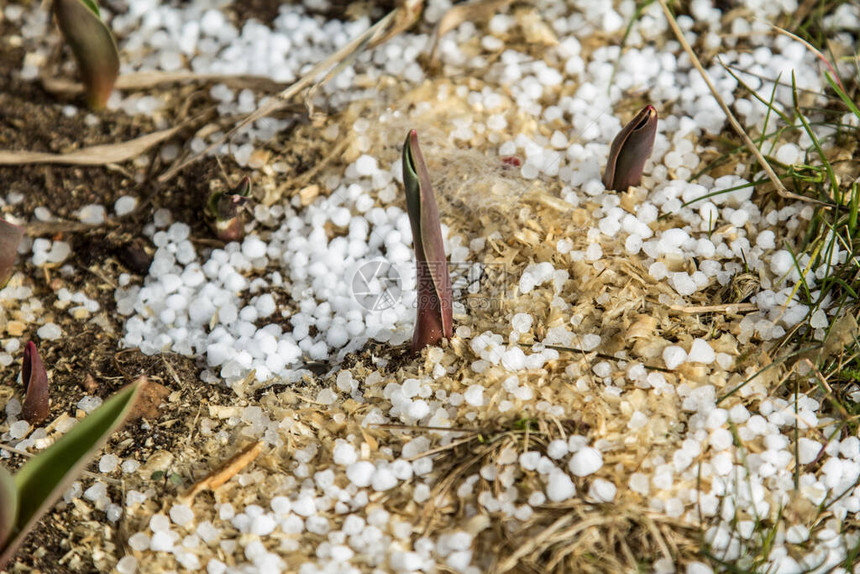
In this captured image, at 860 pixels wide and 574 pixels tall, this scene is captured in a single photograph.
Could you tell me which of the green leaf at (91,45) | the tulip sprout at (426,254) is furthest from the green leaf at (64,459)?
the green leaf at (91,45)

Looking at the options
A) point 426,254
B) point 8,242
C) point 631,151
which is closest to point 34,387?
point 8,242

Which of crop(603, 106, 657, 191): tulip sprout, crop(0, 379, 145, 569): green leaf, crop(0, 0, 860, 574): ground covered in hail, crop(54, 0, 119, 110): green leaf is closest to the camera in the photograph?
crop(0, 379, 145, 569): green leaf

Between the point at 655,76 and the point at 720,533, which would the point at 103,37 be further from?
the point at 720,533

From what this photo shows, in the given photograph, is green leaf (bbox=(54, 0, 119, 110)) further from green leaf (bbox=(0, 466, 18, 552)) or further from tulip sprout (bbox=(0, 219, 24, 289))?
green leaf (bbox=(0, 466, 18, 552))

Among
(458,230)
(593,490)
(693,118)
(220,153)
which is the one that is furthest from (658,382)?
(220,153)

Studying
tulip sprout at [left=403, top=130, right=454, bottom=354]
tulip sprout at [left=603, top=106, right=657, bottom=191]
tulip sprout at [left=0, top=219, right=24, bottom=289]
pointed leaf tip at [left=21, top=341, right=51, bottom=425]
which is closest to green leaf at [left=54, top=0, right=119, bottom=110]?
tulip sprout at [left=0, top=219, right=24, bottom=289]

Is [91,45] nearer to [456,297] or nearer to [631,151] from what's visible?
[456,297]

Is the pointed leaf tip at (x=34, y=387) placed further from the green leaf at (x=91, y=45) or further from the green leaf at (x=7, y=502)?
the green leaf at (x=91, y=45)
